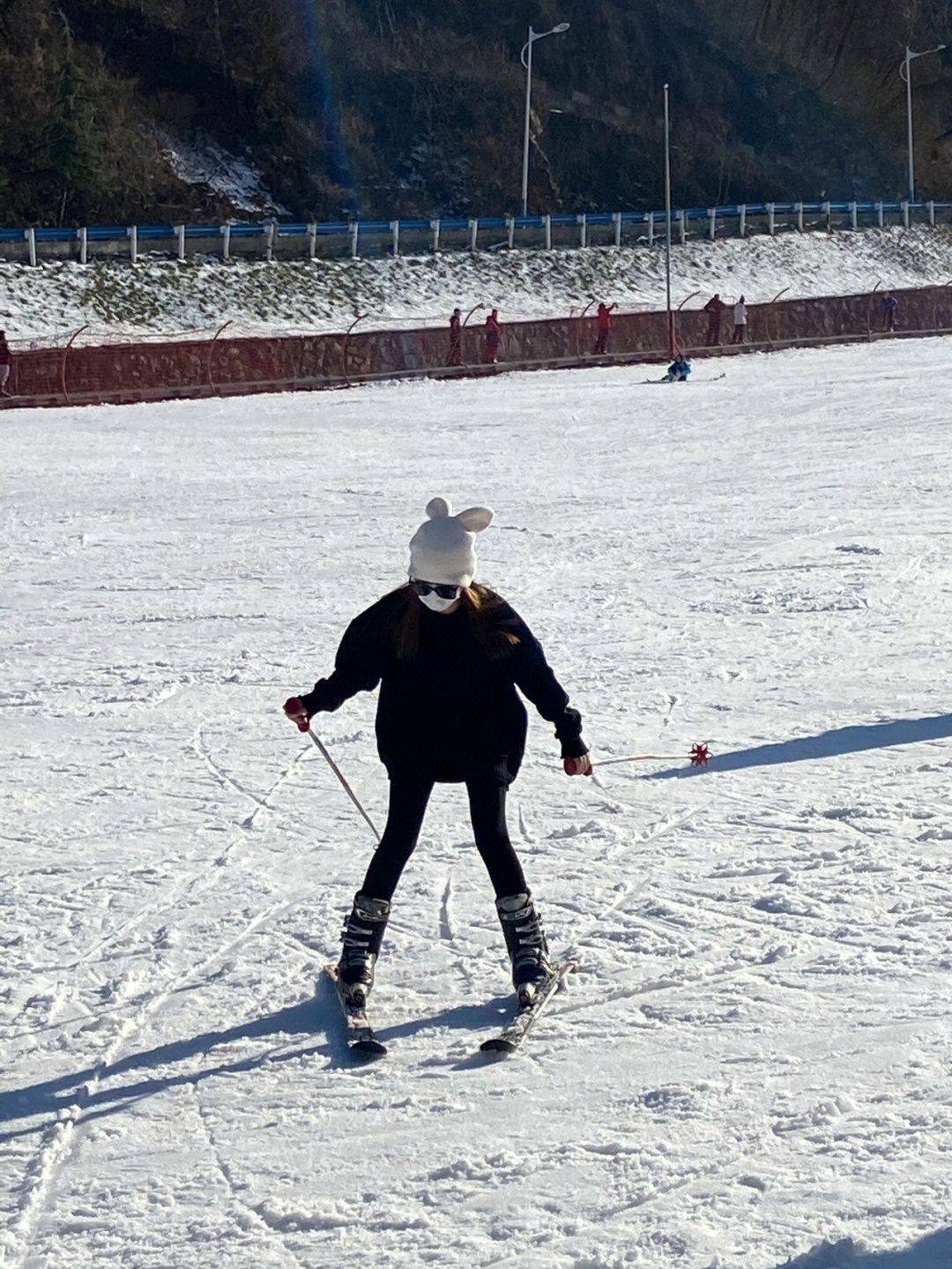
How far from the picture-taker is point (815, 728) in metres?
8.23

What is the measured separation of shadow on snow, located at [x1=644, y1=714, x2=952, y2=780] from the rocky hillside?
39677 millimetres

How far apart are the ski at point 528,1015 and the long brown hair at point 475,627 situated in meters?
1.03

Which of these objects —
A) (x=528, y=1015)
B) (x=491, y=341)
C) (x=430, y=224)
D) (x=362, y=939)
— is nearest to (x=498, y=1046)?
(x=528, y=1015)

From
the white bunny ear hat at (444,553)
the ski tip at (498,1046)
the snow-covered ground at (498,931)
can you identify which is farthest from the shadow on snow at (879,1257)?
the white bunny ear hat at (444,553)

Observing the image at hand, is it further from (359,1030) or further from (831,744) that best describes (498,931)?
(831,744)

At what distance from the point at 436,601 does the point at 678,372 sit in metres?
23.7

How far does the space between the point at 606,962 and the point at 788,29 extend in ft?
235

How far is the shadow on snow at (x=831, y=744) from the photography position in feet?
25.0

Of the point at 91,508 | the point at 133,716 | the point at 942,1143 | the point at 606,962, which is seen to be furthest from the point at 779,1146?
the point at 91,508

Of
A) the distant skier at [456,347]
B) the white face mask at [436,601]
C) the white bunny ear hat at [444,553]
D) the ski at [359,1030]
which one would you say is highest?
the distant skier at [456,347]

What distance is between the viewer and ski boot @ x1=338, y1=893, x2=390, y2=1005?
16.0ft

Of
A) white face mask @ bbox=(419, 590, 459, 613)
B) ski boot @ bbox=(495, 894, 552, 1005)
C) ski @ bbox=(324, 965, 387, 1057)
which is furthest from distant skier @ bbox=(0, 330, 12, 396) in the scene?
white face mask @ bbox=(419, 590, 459, 613)

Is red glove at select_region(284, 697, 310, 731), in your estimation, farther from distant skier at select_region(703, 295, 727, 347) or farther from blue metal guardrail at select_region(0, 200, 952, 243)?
blue metal guardrail at select_region(0, 200, 952, 243)

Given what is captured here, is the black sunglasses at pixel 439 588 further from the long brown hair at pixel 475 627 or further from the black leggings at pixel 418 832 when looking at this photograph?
the black leggings at pixel 418 832
